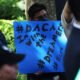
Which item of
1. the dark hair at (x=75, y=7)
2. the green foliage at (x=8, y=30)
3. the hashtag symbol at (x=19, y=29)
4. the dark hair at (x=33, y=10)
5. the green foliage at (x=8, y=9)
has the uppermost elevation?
the dark hair at (x=75, y=7)

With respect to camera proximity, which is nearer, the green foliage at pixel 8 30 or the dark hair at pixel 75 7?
the dark hair at pixel 75 7

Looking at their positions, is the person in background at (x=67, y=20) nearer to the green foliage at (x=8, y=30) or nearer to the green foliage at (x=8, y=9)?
the green foliage at (x=8, y=30)

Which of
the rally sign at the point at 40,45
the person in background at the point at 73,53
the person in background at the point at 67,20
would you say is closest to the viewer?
the person in background at the point at 73,53

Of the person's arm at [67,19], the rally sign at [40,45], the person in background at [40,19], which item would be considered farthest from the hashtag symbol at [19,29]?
the person's arm at [67,19]

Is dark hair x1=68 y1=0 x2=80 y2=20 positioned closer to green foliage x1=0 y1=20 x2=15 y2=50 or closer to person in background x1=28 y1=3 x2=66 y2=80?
person in background x1=28 y1=3 x2=66 y2=80

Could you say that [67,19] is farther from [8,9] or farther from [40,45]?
[8,9]

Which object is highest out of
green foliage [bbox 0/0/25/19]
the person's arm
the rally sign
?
the person's arm

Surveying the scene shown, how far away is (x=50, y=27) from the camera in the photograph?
18.7ft

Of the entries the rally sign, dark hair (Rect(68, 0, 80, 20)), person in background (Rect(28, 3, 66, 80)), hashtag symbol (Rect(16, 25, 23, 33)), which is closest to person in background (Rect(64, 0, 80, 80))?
dark hair (Rect(68, 0, 80, 20))

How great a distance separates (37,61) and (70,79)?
106 inches

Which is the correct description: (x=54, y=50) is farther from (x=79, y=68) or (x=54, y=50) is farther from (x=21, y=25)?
(x=79, y=68)

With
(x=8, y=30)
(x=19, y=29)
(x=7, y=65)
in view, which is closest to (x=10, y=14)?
(x=8, y=30)

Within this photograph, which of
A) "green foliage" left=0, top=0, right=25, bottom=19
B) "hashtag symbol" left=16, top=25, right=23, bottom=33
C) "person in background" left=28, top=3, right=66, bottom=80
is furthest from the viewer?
→ "green foliage" left=0, top=0, right=25, bottom=19

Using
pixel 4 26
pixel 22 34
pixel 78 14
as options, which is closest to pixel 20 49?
pixel 22 34
